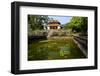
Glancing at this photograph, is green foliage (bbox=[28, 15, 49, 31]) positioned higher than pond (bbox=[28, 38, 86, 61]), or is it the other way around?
green foliage (bbox=[28, 15, 49, 31])

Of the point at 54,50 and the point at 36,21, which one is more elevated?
the point at 36,21

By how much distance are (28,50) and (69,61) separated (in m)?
0.22

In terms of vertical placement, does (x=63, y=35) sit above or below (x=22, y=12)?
below

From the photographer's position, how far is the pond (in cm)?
118

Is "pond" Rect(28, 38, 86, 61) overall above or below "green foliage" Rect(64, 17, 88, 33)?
below

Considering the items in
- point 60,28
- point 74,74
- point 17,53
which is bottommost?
point 74,74

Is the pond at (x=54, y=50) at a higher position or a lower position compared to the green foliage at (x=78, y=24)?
lower

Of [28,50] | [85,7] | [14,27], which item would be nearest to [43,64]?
[28,50]

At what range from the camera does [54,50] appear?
123 centimetres

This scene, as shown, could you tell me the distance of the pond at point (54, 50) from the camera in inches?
46.6

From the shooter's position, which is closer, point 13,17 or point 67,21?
point 13,17

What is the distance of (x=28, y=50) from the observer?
1167 mm
